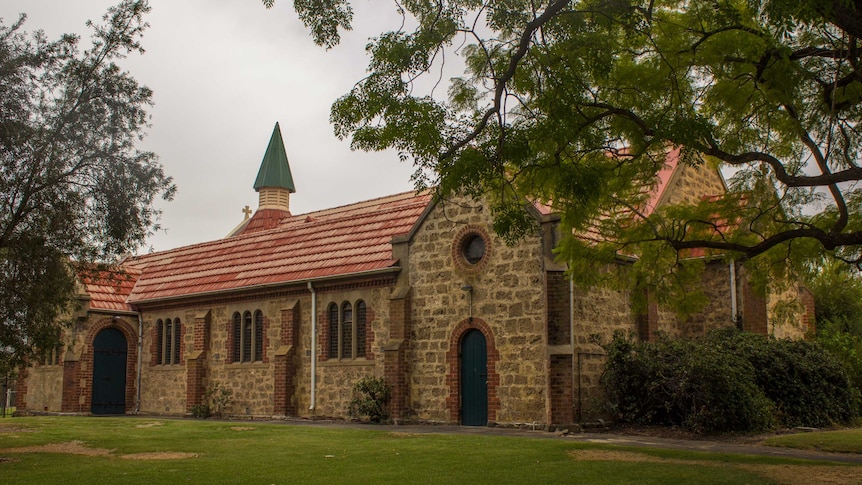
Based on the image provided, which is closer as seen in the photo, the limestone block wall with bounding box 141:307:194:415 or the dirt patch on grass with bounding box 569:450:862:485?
the dirt patch on grass with bounding box 569:450:862:485

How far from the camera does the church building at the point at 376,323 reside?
806 inches

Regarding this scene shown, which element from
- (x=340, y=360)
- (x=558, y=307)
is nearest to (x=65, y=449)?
(x=340, y=360)

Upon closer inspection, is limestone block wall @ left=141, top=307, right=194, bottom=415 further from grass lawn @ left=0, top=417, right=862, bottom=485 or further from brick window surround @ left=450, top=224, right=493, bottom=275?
brick window surround @ left=450, top=224, right=493, bottom=275

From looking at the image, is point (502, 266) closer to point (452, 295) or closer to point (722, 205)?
point (452, 295)

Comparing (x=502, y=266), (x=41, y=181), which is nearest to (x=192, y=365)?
(x=502, y=266)

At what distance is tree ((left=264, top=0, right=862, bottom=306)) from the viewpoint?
12.2m

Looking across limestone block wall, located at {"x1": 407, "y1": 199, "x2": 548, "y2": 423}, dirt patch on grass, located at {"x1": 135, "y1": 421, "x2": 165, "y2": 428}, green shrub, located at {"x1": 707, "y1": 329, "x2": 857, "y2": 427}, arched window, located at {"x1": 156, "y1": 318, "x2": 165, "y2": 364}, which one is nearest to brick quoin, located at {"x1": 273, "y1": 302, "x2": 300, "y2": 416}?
dirt patch on grass, located at {"x1": 135, "y1": 421, "x2": 165, "y2": 428}

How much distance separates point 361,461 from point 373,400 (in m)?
9.08

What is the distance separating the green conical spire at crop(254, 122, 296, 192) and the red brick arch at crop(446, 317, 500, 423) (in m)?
31.8

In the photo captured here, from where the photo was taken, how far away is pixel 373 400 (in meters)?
22.6

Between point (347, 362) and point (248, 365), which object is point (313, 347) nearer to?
point (347, 362)

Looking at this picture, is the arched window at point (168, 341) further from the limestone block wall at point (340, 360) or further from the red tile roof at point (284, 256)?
the limestone block wall at point (340, 360)

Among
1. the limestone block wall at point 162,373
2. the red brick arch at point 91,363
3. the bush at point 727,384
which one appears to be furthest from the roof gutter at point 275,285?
the bush at point 727,384

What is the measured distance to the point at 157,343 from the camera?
31.0 metres
